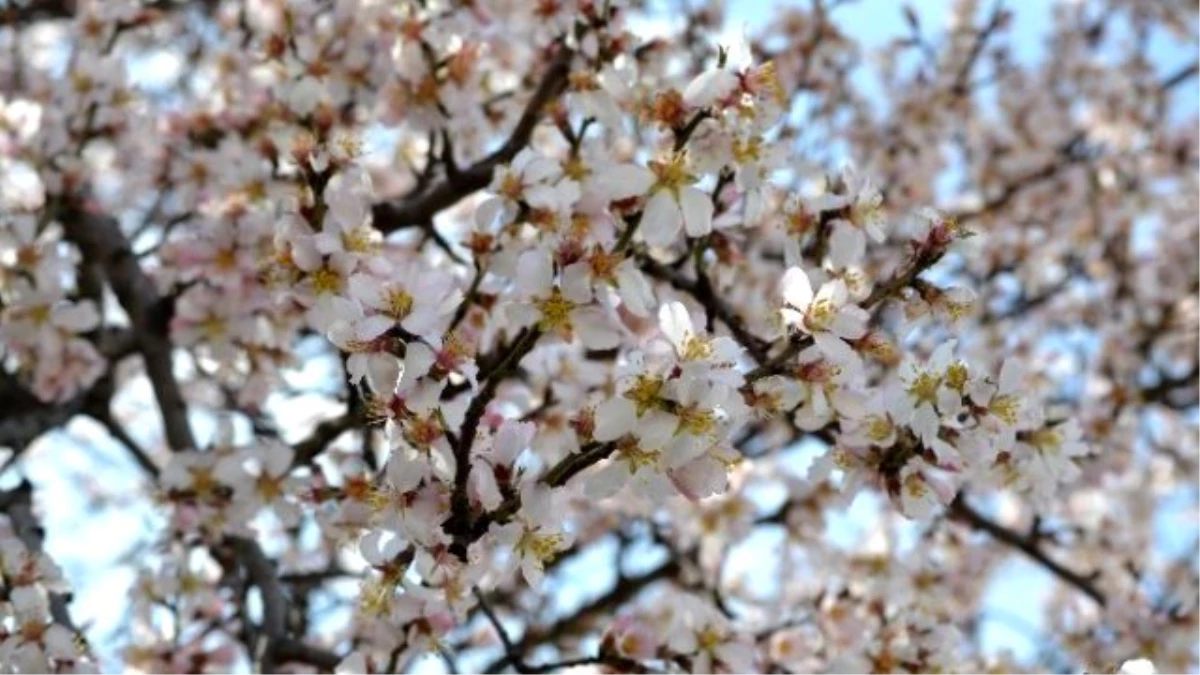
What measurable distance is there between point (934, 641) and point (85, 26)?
291 cm

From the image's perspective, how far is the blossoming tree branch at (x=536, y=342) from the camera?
1.91m

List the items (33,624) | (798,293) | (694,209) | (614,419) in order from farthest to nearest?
(33,624) → (694,209) → (798,293) → (614,419)

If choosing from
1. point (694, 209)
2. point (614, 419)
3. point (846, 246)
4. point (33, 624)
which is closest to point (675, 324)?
point (614, 419)

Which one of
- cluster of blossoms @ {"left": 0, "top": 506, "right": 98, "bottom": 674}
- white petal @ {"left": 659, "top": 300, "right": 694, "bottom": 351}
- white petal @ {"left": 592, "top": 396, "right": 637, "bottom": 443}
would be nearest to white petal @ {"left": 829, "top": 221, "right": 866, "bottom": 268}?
white petal @ {"left": 659, "top": 300, "right": 694, "bottom": 351}

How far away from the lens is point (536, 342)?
2021mm

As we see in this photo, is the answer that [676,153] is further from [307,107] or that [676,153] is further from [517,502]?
[307,107]

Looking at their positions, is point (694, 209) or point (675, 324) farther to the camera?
point (694, 209)

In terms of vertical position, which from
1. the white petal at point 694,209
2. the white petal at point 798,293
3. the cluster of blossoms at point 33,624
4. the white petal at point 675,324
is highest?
the white petal at point 675,324

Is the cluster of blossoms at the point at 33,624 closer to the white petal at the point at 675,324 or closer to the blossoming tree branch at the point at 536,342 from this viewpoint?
the blossoming tree branch at the point at 536,342

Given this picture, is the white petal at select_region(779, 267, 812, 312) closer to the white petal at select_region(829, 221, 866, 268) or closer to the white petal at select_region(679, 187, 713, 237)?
the white petal at select_region(679, 187, 713, 237)

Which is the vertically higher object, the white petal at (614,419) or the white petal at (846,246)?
the white petal at (614,419)

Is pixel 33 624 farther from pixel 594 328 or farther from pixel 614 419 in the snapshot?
pixel 614 419

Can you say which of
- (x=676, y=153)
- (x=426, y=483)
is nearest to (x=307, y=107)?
(x=676, y=153)

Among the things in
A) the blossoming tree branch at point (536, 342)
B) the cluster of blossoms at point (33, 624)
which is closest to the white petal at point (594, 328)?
the blossoming tree branch at point (536, 342)
